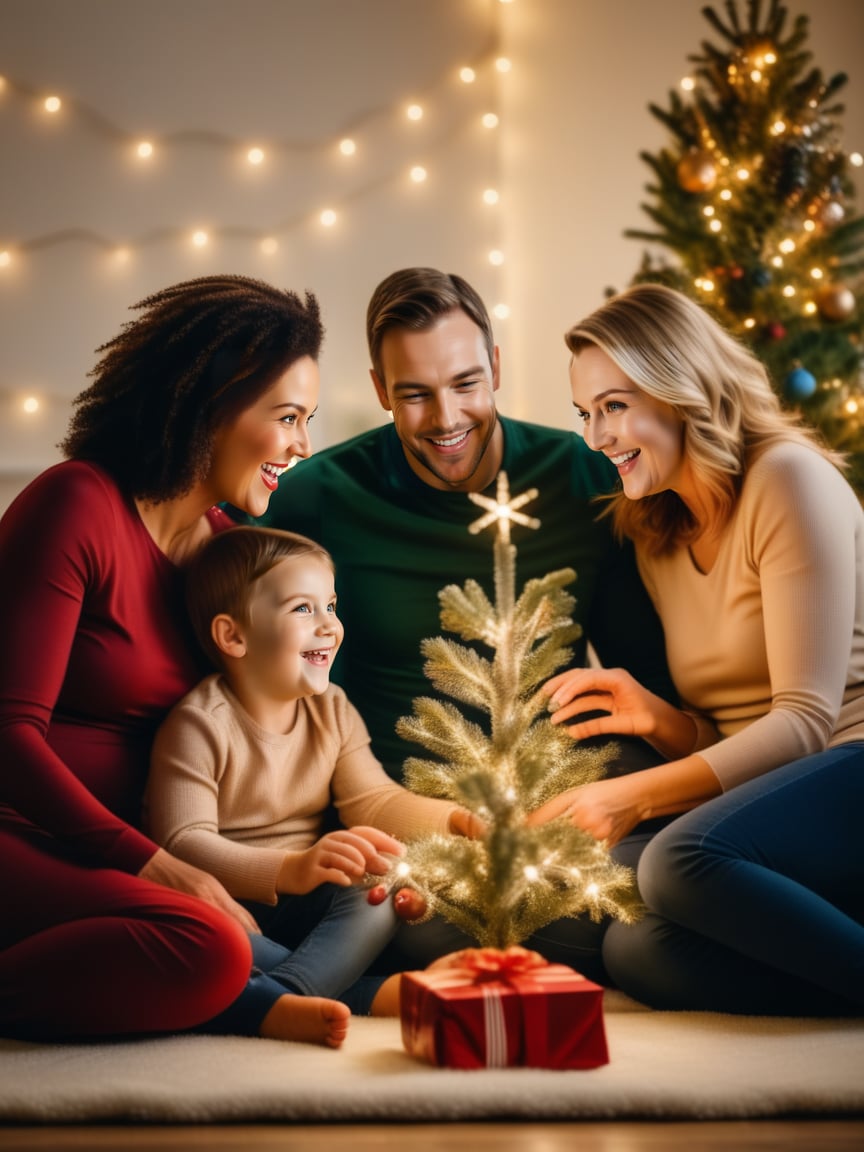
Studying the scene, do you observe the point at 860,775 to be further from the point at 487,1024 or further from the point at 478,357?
the point at 478,357

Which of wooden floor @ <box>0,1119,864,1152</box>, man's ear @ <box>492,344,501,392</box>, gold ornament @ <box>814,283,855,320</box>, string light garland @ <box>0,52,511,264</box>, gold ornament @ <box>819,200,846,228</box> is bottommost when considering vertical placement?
wooden floor @ <box>0,1119,864,1152</box>

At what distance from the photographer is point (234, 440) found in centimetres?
181

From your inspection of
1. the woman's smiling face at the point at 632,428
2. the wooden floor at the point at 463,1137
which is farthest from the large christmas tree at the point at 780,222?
the wooden floor at the point at 463,1137

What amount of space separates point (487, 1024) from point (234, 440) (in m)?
0.95

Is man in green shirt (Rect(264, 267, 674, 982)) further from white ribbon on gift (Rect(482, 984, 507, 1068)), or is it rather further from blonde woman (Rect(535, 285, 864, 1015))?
white ribbon on gift (Rect(482, 984, 507, 1068))

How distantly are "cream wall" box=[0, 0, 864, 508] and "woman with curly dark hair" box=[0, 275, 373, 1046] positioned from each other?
156cm

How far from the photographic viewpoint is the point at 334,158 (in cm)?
350

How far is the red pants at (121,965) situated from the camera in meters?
1.39

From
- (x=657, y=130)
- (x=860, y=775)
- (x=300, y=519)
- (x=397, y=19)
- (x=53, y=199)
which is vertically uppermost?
(x=397, y=19)

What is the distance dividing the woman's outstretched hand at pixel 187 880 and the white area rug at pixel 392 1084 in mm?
174

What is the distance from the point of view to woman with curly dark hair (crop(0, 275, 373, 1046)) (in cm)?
140

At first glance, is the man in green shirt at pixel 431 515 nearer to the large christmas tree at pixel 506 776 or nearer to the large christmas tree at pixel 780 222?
the large christmas tree at pixel 506 776

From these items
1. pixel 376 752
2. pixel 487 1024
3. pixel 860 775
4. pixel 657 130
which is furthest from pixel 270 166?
pixel 487 1024

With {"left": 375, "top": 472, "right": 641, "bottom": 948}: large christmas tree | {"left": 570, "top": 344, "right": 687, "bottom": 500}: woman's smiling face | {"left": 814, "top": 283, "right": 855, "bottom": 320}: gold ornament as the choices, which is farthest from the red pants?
{"left": 814, "top": 283, "right": 855, "bottom": 320}: gold ornament
